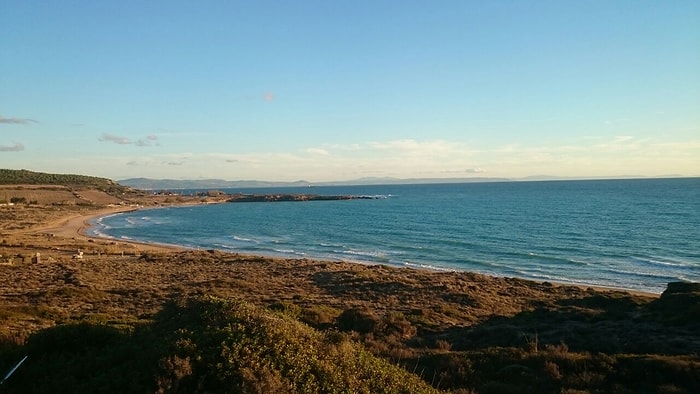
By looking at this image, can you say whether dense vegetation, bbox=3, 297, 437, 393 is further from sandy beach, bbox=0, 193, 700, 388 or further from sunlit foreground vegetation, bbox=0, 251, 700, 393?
sandy beach, bbox=0, 193, 700, 388

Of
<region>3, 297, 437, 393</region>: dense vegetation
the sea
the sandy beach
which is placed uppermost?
<region>3, 297, 437, 393</region>: dense vegetation

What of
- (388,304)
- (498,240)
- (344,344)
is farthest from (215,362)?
(498,240)

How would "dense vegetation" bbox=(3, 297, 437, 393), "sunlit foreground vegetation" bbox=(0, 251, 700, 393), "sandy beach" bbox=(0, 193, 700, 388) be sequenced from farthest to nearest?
"sandy beach" bbox=(0, 193, 700, 388) → "sunlit foreground vegetation" bbox=(0, 251, 700, 393) → "dense vegetation" bbox=(3, 297, 437, 393)

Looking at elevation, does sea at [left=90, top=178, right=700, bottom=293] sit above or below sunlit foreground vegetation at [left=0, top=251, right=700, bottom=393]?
below

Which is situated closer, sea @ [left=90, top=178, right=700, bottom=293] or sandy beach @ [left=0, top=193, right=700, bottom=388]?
sandy beach @ [left=0, top=193, right=700, bottom=388]

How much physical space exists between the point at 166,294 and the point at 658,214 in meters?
76.4

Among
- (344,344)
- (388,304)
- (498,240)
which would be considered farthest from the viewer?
(498,240)

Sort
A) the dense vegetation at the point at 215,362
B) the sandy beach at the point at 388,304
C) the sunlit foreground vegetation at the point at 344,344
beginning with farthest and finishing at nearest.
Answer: the sandy beach at the point at 388,304 → the sunlit foreground vegetation at the point at 344,344 → the dense vegetation at the point at 215,362

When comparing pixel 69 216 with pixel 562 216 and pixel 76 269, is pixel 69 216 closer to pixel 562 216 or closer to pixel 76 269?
pixel 76 269

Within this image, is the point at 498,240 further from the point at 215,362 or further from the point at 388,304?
the point at 215,362

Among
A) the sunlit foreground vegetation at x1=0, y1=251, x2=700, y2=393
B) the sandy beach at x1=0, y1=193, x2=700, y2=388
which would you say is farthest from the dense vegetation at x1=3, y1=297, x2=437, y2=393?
the sandy beach at x1=0, y1=193, x2=700, y2=388

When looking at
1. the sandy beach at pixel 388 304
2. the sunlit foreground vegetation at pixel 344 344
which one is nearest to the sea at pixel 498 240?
the sandy beach at pixel 388 304

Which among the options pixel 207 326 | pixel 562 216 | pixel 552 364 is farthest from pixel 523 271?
pixel 562 216

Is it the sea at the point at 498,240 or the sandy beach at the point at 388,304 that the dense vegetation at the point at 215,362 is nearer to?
the sandy beach at the point at 388,304
